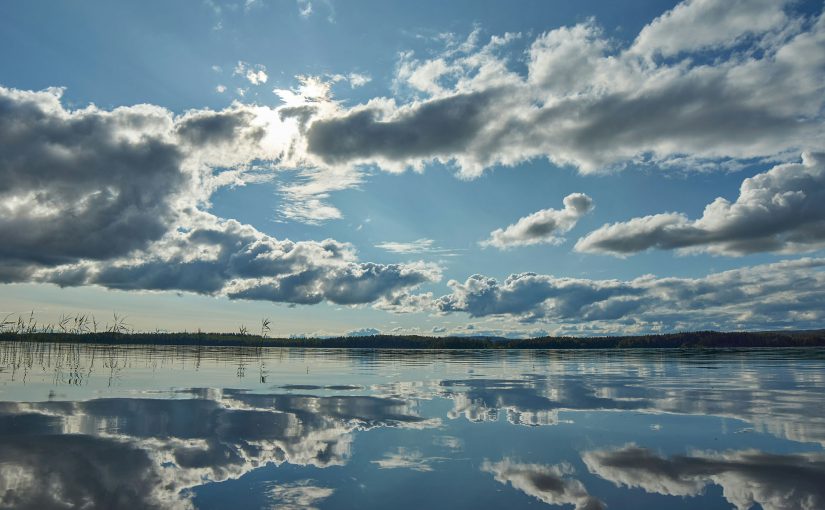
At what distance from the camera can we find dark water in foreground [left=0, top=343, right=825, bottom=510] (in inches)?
503

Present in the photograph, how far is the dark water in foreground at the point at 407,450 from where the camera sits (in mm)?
12766

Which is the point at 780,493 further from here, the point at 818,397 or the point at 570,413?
the point at 818,397

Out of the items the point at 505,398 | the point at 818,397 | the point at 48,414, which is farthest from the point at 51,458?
the point at 818,397

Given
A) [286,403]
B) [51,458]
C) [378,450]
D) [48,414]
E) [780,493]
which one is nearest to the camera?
[780,493]

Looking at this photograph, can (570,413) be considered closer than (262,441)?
No

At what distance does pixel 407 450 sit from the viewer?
56.8ft

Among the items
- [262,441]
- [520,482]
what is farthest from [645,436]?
[262,441]

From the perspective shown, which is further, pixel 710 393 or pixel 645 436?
pixel 710 393

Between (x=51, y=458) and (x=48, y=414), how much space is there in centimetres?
911

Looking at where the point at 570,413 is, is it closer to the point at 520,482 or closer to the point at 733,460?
the point at 733,460

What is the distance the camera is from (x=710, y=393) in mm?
33562

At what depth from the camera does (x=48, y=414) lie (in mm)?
23000

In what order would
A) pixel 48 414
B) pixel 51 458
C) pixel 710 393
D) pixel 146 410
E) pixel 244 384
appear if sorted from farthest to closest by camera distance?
pixel 244 384 → pixel 710 393 → pixel 146 410 → pixel 48 414 → pixel 51 458

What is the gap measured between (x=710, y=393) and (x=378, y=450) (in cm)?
2618
